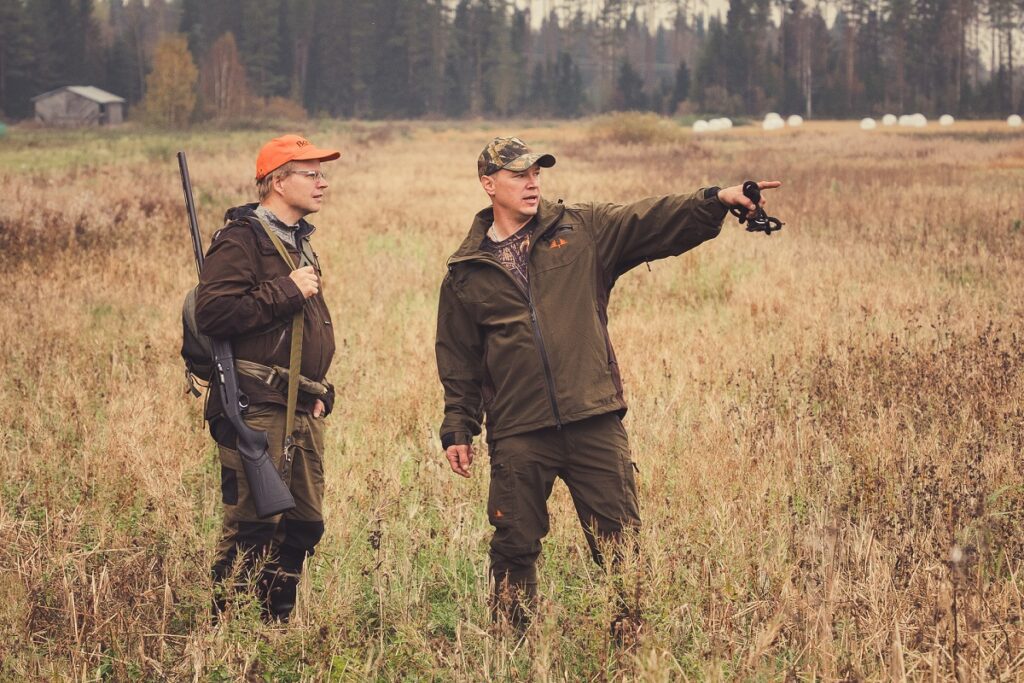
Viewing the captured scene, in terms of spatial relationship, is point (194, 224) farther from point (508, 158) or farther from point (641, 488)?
point (641, 488)

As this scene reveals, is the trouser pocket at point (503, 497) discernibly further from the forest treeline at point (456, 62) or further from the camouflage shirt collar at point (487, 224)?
the forest treeline at point (456, 62)

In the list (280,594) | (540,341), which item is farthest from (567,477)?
(280,594)

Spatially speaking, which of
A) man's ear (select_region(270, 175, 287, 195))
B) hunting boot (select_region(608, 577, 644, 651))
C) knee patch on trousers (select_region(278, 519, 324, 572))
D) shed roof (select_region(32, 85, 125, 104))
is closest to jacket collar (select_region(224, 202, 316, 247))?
man's ear (select_region(270, 175, 287, 195))

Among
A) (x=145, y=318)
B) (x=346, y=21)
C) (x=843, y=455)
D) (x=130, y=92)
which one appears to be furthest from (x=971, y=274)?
(x=346, y=21)

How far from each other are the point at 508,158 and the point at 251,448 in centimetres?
135

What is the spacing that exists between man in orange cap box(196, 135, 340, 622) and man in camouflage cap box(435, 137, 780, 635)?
0.62 metres

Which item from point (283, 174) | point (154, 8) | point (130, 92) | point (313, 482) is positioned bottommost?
point (313, 482)

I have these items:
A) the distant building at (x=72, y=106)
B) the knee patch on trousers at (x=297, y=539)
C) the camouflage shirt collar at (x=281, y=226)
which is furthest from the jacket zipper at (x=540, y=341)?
the distant building at (x=72, y=106)

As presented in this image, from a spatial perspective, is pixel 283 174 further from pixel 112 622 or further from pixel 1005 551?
pixel 1005 551

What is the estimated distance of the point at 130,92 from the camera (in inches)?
3310

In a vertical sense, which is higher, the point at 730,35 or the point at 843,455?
the point at 730,35

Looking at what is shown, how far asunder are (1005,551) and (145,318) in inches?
287

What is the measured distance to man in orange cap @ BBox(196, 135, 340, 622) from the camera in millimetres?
3500

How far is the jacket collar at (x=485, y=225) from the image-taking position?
11.3 feet
